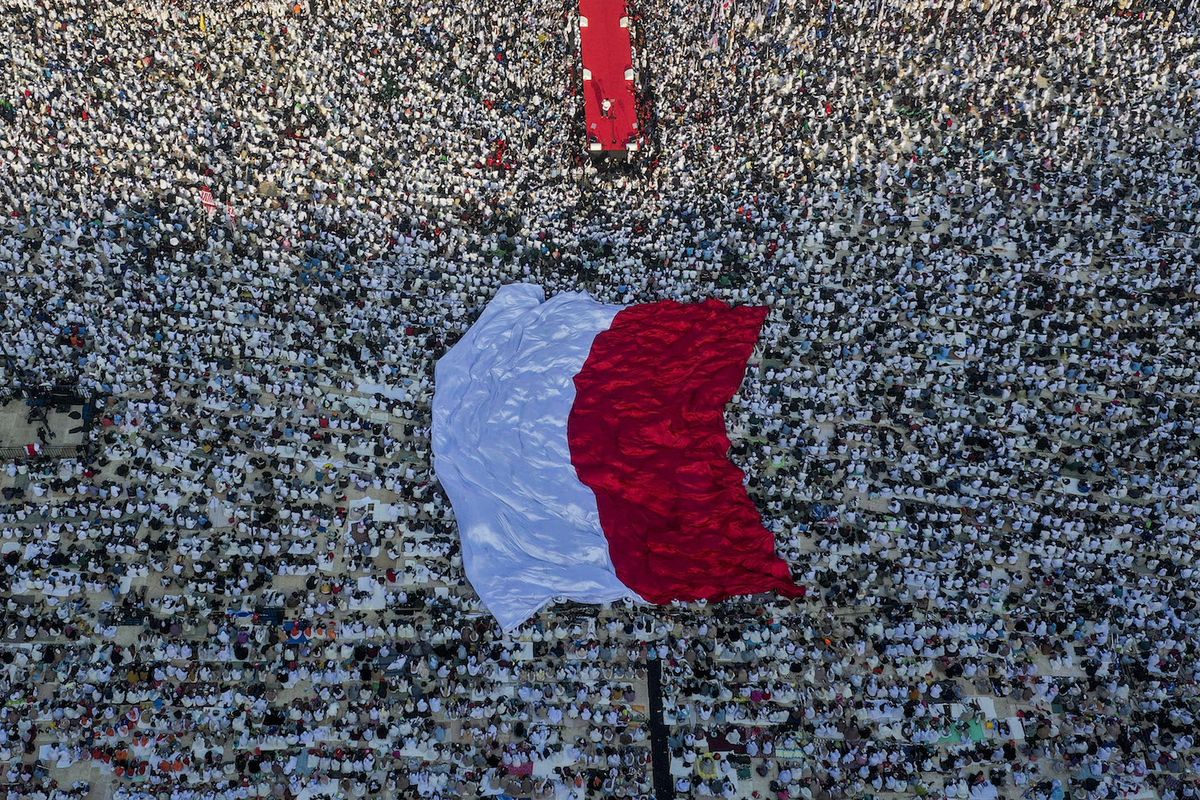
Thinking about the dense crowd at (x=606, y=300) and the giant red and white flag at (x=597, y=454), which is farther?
the giant red and white flag at (x=597, y=454)

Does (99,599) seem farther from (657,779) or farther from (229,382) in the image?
(657,779)

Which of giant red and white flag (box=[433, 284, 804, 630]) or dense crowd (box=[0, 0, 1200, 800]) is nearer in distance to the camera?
dense crowd (box=[0, 0, 1200, 800])

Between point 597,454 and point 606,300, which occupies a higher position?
point 606,300

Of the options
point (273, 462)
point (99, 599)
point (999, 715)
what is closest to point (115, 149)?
point (273, 462)

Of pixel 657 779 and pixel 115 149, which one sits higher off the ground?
pixel 115 149

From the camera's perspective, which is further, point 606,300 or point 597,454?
point 606,300
